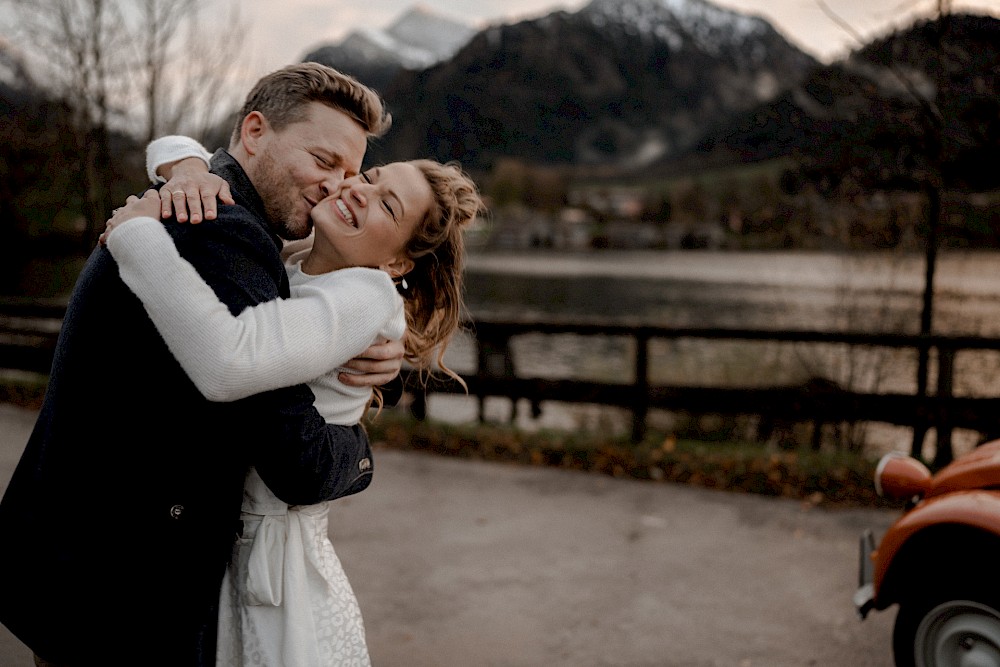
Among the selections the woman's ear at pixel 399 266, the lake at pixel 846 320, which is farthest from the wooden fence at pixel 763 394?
the woman's ear at pixel 399 266

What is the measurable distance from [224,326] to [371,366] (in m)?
0.42

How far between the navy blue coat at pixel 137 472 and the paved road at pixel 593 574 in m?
2.05

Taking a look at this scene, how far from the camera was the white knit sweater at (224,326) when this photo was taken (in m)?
1.44

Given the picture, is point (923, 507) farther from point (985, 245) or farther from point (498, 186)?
point (498, 186)

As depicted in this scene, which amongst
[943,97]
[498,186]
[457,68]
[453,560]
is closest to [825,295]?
[943,97]

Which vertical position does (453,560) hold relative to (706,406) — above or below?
below

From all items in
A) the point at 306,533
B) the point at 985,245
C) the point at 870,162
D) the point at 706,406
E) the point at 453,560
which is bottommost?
the point at 453,560

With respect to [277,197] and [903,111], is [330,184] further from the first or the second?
[903,111]

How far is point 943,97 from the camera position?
7.20 meters

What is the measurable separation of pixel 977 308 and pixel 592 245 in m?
76.8

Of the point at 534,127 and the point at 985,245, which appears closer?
the point at 985,245

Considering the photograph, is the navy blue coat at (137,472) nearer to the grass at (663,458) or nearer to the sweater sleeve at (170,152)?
the sweater sleeve at (170,152)

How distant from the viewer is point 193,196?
1.58 meters

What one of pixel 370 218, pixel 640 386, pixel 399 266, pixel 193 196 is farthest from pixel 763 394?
pixel 193 196
